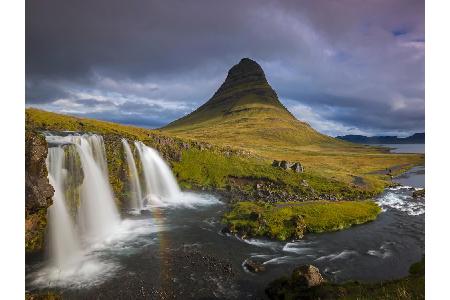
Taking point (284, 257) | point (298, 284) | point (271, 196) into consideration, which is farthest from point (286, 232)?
point (271, 196)

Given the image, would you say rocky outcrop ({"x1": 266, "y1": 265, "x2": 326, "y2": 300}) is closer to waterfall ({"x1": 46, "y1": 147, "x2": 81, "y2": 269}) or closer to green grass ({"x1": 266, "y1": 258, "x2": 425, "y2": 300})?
green grass ({"x1": 266, "y1": 258, "x2": 425, "y2": 300})

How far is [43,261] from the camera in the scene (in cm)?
3198

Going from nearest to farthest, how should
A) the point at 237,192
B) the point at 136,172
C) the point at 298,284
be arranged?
the point at 298,284
the point at 136,172
the point at 237,192

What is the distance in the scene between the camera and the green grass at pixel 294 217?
4331 centimetres

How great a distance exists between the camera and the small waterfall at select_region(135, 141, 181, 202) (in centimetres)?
6200

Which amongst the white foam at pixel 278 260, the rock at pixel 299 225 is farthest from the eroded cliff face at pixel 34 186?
the rock at pixel 299 225

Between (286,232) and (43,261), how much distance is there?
26948mm

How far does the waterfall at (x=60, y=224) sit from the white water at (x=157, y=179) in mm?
20346

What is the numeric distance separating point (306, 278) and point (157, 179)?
43.8 meters

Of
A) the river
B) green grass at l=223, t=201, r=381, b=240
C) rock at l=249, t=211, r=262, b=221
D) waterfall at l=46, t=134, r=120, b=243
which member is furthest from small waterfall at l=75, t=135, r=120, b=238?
rock at l=249, t=211, r=262, b=221

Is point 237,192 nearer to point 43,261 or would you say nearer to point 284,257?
point 284,257

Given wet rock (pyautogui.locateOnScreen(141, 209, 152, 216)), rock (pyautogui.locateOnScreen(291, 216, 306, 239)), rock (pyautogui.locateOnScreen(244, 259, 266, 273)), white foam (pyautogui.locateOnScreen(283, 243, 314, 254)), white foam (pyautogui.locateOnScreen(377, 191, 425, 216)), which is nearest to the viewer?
rock (pyautogui.locateOnScreen(244, 259, 266, 273))

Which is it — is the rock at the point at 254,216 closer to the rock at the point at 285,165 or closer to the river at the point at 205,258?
the river at the point at 205,258
